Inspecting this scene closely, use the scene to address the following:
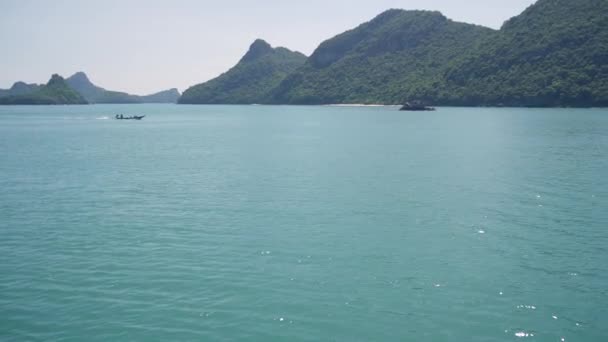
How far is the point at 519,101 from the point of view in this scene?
191250 mm

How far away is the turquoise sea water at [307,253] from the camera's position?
17.2 meters

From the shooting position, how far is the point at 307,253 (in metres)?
24.5

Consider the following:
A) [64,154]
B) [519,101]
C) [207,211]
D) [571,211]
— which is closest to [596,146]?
[571,211]

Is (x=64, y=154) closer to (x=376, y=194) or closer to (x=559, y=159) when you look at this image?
(x=376, y=194)

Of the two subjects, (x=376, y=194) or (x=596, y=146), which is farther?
(x=596, y=146)

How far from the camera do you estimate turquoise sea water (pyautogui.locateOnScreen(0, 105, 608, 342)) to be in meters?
17.2

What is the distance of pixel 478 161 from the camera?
55.9 metres

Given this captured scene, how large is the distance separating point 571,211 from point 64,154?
204ft

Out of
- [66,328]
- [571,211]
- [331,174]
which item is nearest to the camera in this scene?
[66,328]

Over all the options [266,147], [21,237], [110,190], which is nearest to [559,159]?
[266,147]

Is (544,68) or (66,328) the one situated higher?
(544,68)

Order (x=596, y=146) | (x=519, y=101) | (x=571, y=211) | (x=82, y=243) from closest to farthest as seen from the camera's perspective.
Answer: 1. (x=82, y=243)
2. (x=571, y=211)
3. (x=596, y=146)
4. (x=519, y=101)

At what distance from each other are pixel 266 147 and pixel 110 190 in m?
36.1

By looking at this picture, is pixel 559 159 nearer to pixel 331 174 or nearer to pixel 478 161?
pixel 478 161
